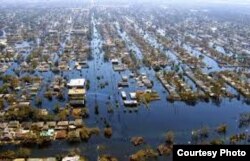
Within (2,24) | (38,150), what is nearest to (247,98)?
(38,150)

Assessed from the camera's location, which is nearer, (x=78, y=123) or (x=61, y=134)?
(x=61, y=134)

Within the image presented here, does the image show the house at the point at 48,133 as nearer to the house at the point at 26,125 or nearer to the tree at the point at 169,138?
the house at the point at 26,125

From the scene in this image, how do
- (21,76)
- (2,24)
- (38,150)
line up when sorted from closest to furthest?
1. (38,150)
2. (21,76)
3. (2,24)

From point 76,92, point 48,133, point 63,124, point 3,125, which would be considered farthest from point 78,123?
point 76,92

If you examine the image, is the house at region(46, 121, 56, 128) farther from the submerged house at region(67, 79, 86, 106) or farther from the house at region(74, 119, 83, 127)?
the submerged house at region(67, 79, 86, 106)

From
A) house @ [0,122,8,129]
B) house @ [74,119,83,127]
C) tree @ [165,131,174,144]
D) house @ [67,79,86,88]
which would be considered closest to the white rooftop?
house @ [67,79,86,88]

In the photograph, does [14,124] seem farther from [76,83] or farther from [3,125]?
[76,83]

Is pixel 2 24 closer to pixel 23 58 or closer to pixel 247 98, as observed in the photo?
pixel 23 58

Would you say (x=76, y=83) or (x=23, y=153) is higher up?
(x=76, y=83)
